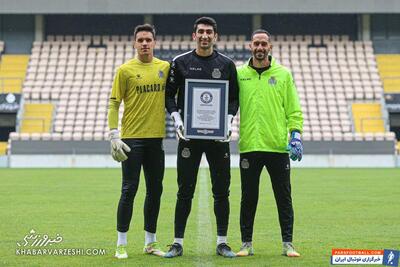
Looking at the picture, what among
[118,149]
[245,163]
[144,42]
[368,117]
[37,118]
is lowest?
[245,163]

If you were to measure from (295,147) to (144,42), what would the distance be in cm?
167

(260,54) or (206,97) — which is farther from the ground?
(260,54)

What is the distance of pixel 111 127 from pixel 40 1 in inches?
1185

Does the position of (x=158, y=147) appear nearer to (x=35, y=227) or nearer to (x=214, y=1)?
(x=35, y=227)

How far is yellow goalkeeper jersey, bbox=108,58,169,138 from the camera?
8648mm

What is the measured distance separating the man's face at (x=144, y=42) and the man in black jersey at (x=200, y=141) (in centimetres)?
26

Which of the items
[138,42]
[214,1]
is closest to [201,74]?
[138,42]

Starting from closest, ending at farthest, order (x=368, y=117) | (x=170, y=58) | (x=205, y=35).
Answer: (x=205, y=35) → (x=368, y=117) → (x=170, y=58)

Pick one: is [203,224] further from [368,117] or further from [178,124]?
[368,117]

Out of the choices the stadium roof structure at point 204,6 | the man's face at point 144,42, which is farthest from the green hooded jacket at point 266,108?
the stadium roof structure at point 204,6

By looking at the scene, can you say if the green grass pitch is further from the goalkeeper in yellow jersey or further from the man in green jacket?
the goalkeeper in yellow jersey

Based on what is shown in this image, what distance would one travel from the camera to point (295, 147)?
858 centimetres

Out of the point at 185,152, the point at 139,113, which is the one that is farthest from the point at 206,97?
the point at 139,113

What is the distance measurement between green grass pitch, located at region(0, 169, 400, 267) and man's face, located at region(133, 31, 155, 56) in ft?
6.16
